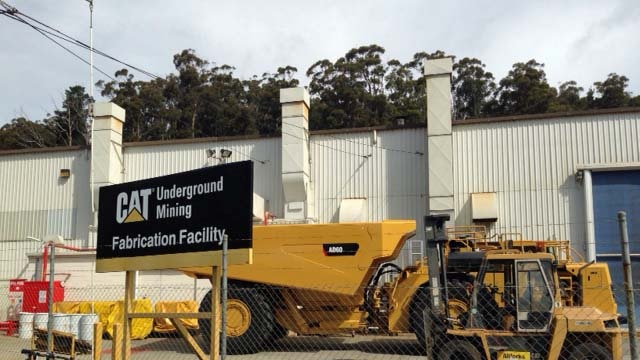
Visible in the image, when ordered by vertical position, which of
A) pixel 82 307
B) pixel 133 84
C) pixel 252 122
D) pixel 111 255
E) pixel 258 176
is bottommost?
pixel 82 307

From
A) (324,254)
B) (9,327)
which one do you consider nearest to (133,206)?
(324,254)

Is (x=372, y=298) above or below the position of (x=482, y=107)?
below

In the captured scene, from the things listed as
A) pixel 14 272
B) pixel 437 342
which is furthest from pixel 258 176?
pixel 437 342

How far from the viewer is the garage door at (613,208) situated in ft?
67.2

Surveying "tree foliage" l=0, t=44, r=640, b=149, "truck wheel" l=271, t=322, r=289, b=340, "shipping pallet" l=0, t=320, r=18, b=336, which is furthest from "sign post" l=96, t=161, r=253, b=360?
"tree foliage" l=0, t=44, r=640, b=149

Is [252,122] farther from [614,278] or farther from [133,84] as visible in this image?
[614,278]

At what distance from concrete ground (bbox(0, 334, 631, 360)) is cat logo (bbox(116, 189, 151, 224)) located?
6318 mm

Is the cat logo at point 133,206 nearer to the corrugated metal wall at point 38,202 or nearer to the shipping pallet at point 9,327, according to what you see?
the shipping pallet at point 9,327

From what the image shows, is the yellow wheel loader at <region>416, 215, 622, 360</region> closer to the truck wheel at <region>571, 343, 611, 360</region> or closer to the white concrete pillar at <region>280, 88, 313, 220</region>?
the truck wheel at <region>571, 343, 611, 360</region>

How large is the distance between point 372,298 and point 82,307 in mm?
9626

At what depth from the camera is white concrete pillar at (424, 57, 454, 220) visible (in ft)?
70.5

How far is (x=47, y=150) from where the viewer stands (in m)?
26.3

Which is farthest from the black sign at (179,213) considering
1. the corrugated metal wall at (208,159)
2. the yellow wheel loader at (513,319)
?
the corrugated metal wall at (208,159)

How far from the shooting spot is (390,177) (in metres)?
22.9
